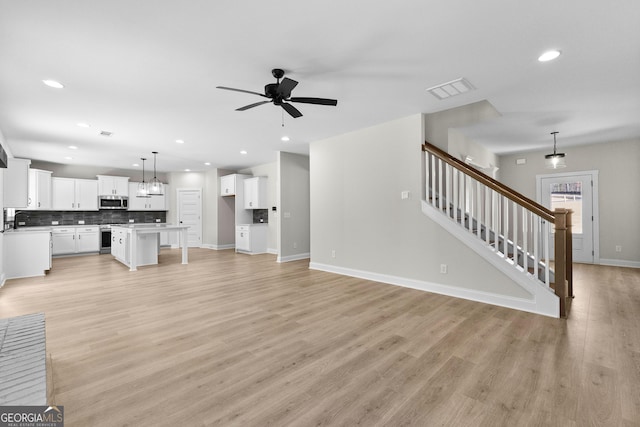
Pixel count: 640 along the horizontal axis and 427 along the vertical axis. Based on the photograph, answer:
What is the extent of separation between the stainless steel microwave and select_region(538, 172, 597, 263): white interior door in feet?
38.8

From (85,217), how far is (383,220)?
29.6 ft

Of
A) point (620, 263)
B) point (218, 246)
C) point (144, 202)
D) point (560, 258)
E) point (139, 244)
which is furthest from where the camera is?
point (144, 202)

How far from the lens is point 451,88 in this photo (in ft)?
11.3

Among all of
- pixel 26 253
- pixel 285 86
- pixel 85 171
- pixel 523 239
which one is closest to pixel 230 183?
pixel 85 171

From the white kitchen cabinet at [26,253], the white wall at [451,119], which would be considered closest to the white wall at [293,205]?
the white wall at [451,119]

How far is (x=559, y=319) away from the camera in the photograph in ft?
10.3

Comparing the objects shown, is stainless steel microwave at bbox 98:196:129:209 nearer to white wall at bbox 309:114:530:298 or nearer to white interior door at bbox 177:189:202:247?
white interior door at bbox 177:189:202:247

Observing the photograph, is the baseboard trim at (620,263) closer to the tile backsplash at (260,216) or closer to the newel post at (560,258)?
the newel post at (560,258)

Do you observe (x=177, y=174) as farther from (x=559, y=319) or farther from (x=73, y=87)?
(x=559, y=319)

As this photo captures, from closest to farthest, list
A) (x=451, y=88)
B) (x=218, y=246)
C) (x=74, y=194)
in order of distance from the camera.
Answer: (x=451, y=88) → (x=74, y=194) → (x=218, y=246)

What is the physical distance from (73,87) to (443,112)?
488 centimetres

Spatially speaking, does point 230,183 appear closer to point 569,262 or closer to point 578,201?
point 569,262

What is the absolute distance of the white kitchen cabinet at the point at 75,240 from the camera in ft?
25.7

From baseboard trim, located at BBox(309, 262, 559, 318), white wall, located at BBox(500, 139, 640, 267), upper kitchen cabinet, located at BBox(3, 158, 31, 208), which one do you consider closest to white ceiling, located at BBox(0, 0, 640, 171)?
upper kitchen cabinet, located at BBox(3, 158, 31, 208)
